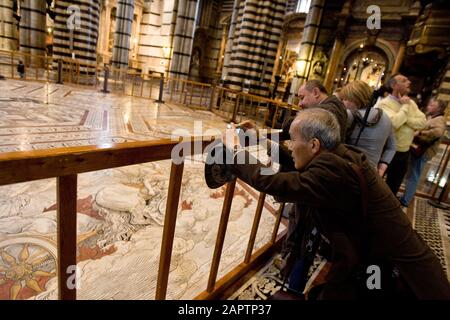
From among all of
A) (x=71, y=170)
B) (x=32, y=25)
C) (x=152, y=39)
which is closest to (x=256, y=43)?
(x=71, y=170)

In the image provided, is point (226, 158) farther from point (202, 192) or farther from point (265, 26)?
point (265, 26)

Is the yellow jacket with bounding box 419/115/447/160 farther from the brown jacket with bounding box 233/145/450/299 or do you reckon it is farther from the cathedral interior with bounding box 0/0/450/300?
the brown jacket with bounding box 233/145/450/299

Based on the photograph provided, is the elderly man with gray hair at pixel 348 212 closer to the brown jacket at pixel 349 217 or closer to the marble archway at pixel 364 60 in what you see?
the brown jacket at pixel 349 217

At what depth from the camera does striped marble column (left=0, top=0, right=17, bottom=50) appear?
14414 millimetres

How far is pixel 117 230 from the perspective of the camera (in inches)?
90.3

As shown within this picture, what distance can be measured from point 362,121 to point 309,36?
45.2 ft

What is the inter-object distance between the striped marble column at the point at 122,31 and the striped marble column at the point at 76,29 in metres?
3.12

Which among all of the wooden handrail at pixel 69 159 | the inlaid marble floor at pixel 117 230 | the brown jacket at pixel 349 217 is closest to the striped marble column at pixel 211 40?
the inlaid marble floor at pixel 117 230

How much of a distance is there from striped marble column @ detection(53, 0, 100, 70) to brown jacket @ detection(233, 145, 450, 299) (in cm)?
1372

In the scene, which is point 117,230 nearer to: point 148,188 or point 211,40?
point 148,188

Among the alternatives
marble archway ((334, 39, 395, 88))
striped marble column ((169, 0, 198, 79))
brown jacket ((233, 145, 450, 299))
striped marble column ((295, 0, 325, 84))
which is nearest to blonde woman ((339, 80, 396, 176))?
brown jacket ((233, 145, 450, 299))

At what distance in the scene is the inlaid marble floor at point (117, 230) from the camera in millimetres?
1728

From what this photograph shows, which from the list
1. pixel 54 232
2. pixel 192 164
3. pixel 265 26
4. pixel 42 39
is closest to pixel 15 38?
pixel 42 39
